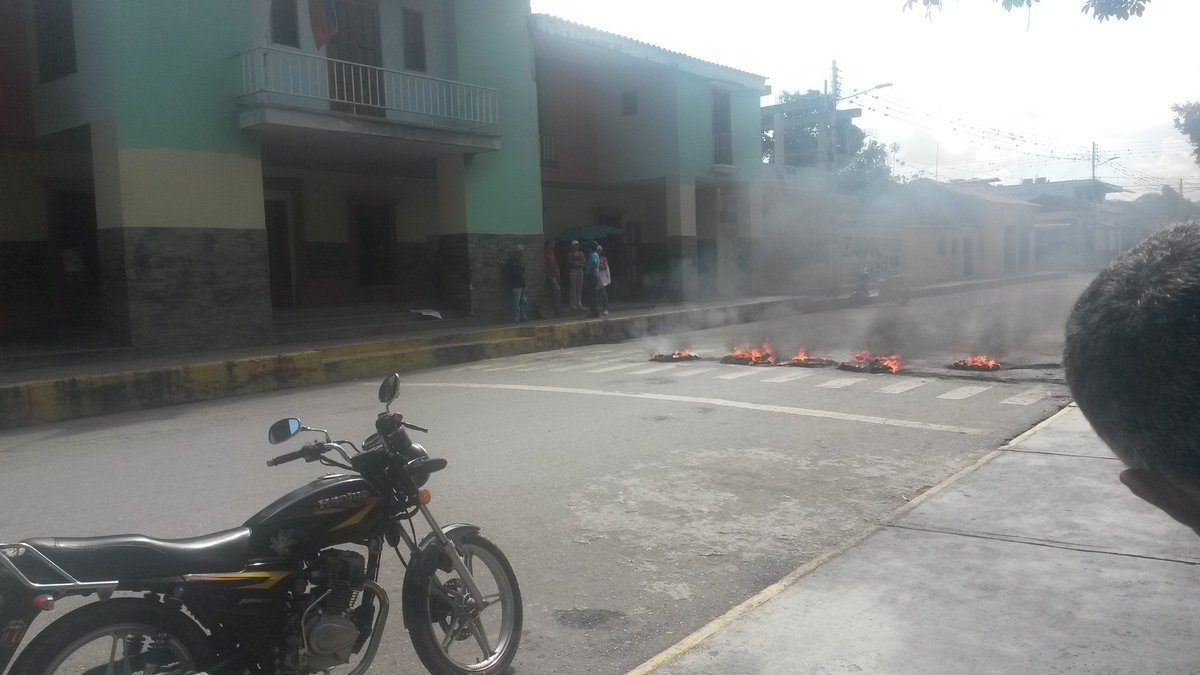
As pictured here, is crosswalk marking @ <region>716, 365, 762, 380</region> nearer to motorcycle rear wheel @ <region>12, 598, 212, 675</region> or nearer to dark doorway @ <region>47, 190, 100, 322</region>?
motorcycle rear wheel @ <region>12, 598, 212, 675</region>

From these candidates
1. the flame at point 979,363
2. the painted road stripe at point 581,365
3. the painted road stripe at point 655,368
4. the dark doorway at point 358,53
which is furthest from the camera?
the dark doorway at point 358,53

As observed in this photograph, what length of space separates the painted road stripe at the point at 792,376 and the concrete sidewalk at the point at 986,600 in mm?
5776

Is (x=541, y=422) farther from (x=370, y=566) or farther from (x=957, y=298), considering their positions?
(x=957, y=298)

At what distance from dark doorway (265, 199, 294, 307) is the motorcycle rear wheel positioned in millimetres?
17696

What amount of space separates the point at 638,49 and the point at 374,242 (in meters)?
8.72

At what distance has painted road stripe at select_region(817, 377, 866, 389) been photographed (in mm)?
11039

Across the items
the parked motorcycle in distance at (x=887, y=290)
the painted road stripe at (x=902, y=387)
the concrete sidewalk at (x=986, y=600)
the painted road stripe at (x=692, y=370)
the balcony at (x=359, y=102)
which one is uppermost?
the balcony at (x=359, y=102)

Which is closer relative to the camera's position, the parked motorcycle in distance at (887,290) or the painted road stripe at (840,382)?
the painted road stripe at (840,382)

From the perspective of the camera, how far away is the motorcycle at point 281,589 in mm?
2652

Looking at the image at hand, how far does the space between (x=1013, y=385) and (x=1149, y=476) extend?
420 inches

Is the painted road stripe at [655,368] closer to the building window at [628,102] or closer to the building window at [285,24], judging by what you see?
the building window at [285,24]

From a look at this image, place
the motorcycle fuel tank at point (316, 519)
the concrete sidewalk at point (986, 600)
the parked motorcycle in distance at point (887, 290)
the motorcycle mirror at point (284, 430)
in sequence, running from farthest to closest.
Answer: the parked motorcycle in distance at point (887, 290) → the concrete sidewalk at point (986, 600) → the motorcycle mirror at point (284, 430) → the motorcycle fuel tank at point (316, 519)

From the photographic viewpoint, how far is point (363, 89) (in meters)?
17.1

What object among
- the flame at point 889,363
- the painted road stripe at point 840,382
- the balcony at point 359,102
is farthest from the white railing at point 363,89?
the flame at point 889,363
